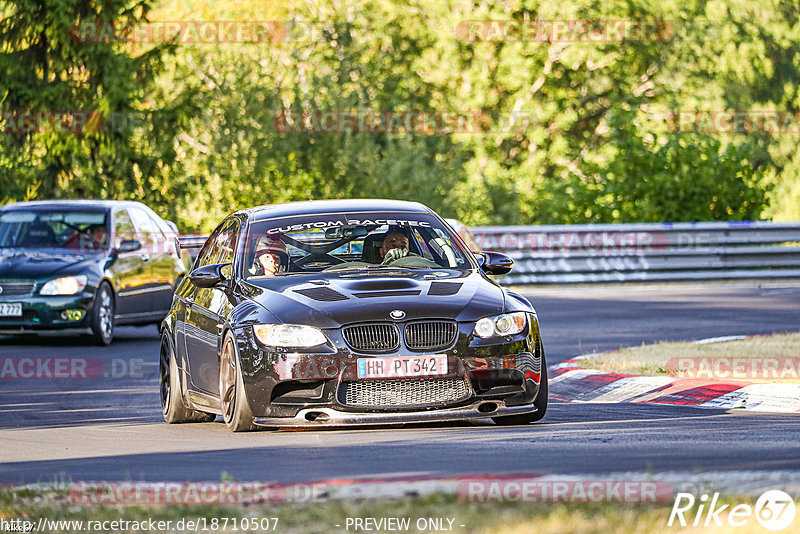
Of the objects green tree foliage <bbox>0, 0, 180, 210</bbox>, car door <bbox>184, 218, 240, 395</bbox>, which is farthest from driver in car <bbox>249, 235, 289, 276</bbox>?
green tree foliage <bbox>0, 0, 180, 210</bbox>

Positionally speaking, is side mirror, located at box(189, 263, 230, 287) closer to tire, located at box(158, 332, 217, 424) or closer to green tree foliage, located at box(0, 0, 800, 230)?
tire, located at box(158, 332, 217, 424)

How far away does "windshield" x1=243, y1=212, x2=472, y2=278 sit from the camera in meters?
10.8

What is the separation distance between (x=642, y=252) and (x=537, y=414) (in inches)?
704

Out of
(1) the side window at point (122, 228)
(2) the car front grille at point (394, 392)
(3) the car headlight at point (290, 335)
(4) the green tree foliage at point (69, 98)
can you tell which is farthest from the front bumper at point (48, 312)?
(4) the green tree foliage at point (69, 98)

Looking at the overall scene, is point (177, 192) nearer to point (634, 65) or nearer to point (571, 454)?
point (634, 65)

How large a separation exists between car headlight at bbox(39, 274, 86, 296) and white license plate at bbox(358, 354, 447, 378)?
8880 mm

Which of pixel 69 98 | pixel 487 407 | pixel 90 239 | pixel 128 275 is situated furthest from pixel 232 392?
pixel 69 98

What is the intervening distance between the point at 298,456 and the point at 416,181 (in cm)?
2923

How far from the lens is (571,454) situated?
825cm

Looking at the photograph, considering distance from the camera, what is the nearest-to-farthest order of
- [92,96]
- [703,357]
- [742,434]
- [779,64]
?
[742,434] → [703,357] → [92,96] → [779,64]

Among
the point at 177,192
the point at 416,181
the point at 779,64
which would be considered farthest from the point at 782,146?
the point at 177,192

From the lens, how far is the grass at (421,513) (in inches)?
229

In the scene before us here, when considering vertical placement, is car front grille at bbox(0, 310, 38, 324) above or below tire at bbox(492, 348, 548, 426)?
below

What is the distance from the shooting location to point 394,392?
31.5ft
